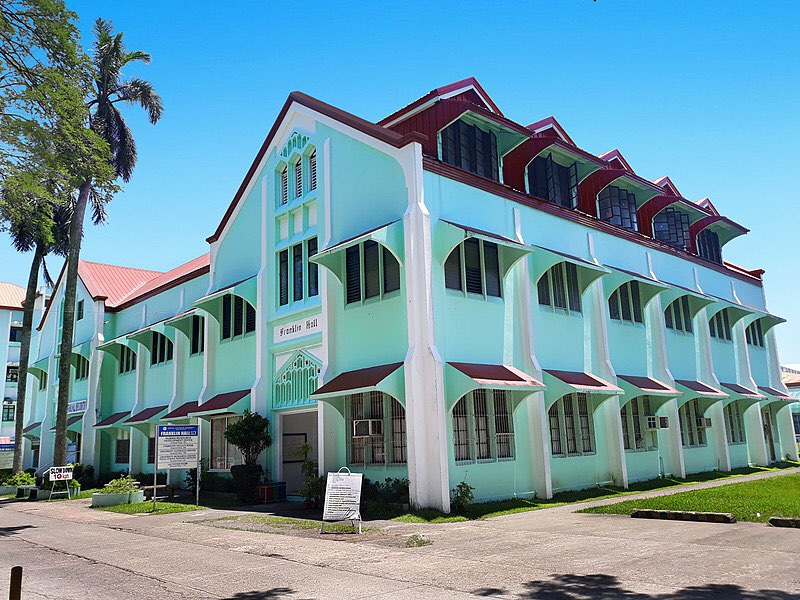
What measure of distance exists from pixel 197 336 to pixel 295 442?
275 inches

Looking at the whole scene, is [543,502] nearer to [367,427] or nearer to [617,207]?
[367,427]

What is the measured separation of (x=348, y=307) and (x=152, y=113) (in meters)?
18.7

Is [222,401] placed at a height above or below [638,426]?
above

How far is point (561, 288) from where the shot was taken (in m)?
20.4

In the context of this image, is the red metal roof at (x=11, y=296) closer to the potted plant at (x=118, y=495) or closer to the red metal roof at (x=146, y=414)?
the red metal roof at (x=146, y=414)

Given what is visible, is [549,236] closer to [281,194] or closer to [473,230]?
[473,230]

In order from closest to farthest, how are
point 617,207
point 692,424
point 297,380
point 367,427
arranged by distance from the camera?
point 367,427, point 297,380, point 692,424, point 617,207

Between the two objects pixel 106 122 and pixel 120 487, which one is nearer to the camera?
pixel 120 487

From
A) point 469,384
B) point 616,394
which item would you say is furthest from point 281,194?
point 616,394

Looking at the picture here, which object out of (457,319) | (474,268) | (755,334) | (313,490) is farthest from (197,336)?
(755,334)

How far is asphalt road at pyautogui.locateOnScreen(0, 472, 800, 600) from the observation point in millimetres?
7672

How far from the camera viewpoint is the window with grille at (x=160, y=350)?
2894 centimetres

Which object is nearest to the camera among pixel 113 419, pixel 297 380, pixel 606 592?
pixel 606 592

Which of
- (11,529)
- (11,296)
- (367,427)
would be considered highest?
(11,296)
